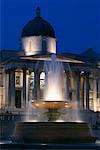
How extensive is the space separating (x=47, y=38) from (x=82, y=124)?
5369 cm

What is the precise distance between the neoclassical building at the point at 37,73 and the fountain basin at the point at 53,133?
134ft

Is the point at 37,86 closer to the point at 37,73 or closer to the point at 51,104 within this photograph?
the point at 37,73

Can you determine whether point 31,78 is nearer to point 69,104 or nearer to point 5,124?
point 5,124

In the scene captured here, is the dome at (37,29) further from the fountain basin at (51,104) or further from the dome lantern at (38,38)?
the fountain basin at (51,104)

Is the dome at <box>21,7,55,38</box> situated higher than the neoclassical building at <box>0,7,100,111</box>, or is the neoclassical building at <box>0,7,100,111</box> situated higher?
the dome at <box>21,7,55,38</box>

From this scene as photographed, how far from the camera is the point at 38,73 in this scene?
2625 inches

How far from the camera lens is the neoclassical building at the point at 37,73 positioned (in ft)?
217

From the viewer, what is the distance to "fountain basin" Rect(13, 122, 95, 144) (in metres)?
20.9

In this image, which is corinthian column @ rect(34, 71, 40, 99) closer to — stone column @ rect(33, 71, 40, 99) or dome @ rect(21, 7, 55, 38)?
stone column @ rect(33, 71, 40, 99)

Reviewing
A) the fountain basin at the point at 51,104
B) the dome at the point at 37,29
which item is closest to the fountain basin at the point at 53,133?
the fountain basin at the point at 51,104

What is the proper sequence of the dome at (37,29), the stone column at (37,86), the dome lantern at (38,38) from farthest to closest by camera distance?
the dome lantern at (38,38) < the dome at (37,29) < the stone column at (37,86)

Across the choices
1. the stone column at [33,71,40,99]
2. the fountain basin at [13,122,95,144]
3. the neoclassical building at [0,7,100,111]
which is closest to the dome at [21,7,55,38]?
the neoclassical building at [0,7,100,111]

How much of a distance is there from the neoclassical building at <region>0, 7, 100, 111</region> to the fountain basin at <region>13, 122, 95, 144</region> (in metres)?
40.8

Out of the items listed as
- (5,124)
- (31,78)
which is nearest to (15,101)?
(31,78)
